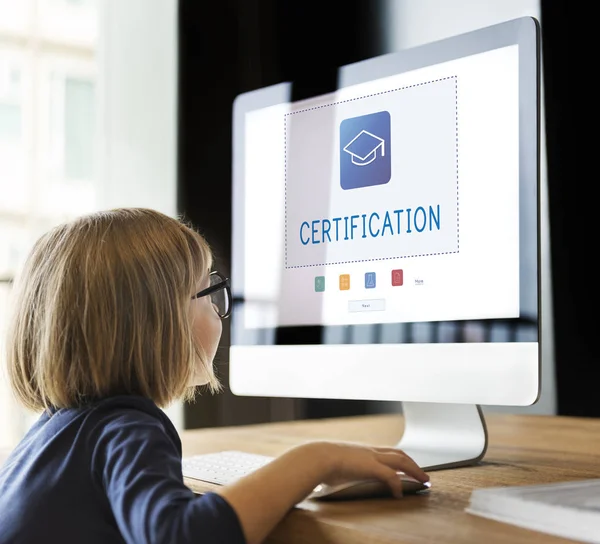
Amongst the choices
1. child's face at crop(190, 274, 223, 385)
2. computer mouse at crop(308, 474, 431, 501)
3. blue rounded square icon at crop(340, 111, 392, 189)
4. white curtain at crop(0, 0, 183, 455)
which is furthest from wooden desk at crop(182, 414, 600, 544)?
white curtain at crop(0, 0, 183, 455)

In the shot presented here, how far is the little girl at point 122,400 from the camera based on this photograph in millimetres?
661

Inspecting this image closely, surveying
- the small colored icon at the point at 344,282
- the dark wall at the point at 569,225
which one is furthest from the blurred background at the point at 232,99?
the small colored icon at the point at 344,282

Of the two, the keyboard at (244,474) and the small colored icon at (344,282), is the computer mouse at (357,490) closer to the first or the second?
the keyboard at (244,474)

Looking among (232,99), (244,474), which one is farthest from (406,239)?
(232,99)

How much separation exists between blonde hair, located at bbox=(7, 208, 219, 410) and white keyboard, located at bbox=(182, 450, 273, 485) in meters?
0.11

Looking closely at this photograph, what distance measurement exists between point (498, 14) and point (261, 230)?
3.84ft

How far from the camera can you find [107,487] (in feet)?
2.31

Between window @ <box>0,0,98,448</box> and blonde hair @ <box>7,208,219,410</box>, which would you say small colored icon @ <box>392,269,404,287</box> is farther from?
window @ <box>0,0,98,448</box>

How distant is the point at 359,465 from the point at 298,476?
69 millimetres

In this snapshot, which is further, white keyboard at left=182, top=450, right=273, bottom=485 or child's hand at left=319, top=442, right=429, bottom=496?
white keyboard at left=182, top=450, right=273, bottom=485

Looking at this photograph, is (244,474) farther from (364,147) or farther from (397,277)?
(364,147)

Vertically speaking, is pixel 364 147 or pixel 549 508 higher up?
pixel 364 147

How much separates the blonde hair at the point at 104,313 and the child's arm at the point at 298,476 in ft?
0.59

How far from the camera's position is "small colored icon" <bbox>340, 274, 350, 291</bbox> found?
42.1 inches
